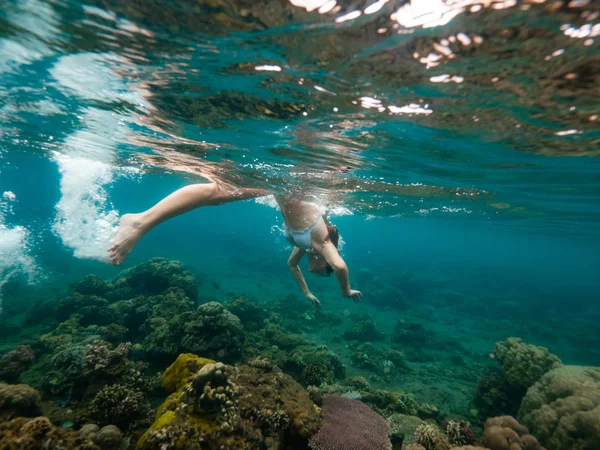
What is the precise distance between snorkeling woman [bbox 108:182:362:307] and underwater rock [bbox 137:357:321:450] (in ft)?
8.29

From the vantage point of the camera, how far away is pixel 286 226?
884cm

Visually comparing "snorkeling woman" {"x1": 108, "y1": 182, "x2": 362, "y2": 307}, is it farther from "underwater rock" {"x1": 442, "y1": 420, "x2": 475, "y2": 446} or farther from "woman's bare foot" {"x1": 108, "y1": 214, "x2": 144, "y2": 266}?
"underwater rock" {"x1": 442, "y1": 420, "x2": 475, "y2": 446}

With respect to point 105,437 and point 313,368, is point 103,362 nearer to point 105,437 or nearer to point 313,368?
point 105,437

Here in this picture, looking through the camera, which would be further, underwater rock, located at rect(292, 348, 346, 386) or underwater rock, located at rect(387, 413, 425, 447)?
underwater rock, located at rect(292, 348, 346, 386)

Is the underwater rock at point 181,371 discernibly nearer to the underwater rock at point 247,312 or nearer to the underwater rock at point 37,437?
the underwater rock at point 37,437

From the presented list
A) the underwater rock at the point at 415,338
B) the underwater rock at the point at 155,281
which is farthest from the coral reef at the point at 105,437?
the underwater rock at the point at 415,338

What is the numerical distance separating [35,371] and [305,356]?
8.70 meters

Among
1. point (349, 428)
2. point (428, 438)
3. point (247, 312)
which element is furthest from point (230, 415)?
point (247, 312)

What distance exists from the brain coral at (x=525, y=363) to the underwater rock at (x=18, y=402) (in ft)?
42.1

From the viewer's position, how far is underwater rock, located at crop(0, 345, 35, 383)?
748 centimetres

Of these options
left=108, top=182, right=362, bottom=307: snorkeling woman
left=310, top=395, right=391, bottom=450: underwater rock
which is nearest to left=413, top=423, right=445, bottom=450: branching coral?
left=310, top=395, right=391, bottom=450: underwater rock

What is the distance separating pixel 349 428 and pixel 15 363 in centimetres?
943

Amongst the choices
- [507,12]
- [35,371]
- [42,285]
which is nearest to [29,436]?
[35,371]

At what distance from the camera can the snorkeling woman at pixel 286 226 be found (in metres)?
4.56
